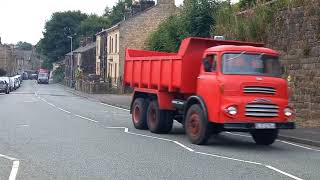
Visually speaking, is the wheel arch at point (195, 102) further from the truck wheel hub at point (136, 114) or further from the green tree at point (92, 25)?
the green tree at point (92, 25)

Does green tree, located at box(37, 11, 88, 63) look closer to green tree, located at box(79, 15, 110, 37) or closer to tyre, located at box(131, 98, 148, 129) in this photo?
green tree, located at box(79, 15, 110, 37)

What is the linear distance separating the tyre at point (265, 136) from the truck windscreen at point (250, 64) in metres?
1.57

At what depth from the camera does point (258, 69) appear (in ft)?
49.0

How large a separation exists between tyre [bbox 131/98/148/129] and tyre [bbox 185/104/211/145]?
3.92m

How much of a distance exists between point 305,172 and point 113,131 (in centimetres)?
897

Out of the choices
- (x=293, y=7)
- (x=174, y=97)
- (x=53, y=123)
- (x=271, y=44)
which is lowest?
(x=53, y=123)

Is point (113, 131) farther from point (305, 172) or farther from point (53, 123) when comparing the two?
point (305, 172)

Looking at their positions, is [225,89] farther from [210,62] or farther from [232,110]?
[210,62]

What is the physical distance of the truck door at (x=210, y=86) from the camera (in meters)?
14.4

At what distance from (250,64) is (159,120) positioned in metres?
4.14

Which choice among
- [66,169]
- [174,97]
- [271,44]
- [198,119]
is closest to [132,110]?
[174,97]

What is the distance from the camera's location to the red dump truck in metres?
14.2

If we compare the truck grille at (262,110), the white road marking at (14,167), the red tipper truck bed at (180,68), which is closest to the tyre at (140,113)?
the red tipper truck bed at (180,68)

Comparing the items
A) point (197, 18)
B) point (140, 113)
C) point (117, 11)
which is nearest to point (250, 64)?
point (140, 113)
